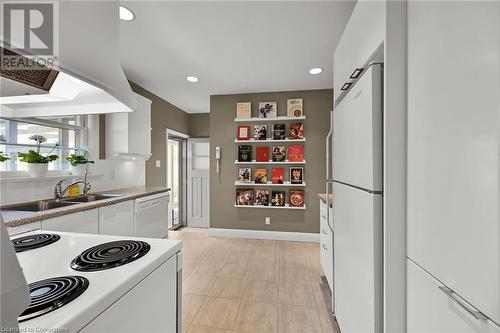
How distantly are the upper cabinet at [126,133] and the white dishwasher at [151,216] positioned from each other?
2.35 ft

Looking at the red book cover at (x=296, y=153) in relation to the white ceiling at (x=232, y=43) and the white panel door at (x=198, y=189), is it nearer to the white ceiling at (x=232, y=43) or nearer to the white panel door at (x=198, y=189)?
the white ceiling at (x=232, y=43)

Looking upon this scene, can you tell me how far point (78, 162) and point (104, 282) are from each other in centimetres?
224

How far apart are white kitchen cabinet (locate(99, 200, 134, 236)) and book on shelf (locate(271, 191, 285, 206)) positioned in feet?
7.25

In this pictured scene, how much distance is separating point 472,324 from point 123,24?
110 inches

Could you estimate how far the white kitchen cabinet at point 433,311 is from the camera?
0.57 metres

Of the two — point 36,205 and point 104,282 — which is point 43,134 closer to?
point 36,205

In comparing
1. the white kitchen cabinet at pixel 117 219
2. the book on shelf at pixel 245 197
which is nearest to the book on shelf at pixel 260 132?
the book on shelf at pixel 245 197

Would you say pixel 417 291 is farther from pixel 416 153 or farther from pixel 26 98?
pixel 26 98

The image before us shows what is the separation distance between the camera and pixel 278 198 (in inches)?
151

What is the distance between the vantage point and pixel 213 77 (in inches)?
128

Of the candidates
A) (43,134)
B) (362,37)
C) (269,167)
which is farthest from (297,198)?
(43,134)

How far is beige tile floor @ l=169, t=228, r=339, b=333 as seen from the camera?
180cm

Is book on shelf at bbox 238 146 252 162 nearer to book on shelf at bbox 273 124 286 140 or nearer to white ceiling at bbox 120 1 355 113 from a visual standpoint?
book on shelf at bbox 273 124 286 140

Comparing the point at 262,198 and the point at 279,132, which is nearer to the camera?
the point at 279,132
